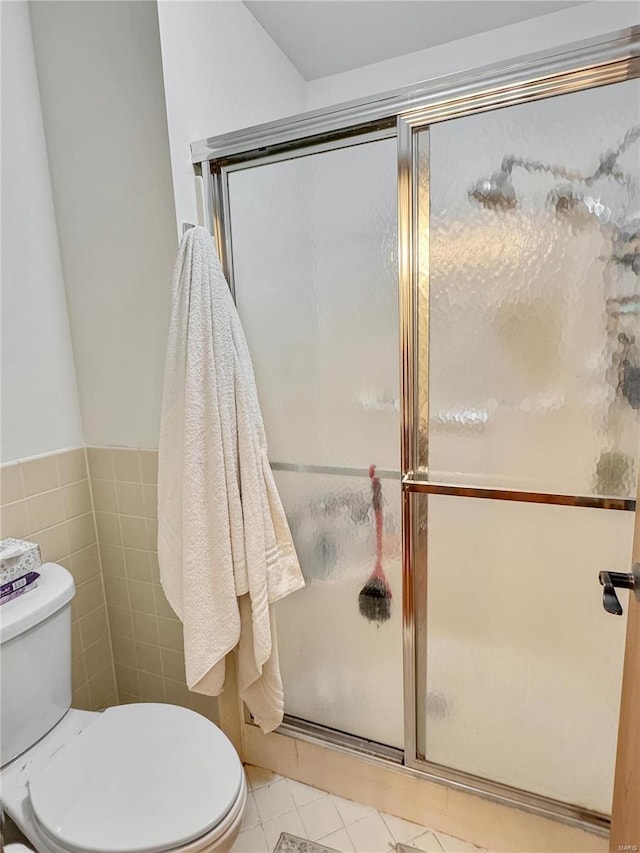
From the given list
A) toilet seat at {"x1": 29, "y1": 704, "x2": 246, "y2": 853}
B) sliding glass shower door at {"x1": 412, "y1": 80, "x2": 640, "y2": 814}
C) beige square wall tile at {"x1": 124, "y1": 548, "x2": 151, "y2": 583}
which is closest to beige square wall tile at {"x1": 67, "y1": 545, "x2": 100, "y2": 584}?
beige square wall tile at {"x1": 124, "y1": 548, "x2": 151, "y2": 583}

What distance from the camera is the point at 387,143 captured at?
44.9 inches

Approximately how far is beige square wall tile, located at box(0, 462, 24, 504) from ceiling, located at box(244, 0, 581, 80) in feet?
5.18

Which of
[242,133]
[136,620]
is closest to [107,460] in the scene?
[136,620]

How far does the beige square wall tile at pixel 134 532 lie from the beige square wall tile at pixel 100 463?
0.46ft

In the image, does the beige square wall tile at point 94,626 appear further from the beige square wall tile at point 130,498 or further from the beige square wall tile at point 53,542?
the beige square wall tile at point 130,498

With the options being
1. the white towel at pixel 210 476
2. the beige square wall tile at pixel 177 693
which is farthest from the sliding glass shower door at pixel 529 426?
the beige square wall tile at pixel 177 693

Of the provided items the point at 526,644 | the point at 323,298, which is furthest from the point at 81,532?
the point at 526,644

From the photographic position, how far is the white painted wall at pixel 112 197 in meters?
1.24

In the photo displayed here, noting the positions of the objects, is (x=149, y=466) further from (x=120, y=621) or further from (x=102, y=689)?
(x=102, y=689)

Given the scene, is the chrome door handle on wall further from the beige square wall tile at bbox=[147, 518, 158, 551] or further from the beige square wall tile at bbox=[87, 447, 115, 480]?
the beige square wall tile at bbox=[87, 447, 115, 480]

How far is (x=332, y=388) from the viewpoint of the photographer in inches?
51.3

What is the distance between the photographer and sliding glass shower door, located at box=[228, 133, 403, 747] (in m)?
1.21

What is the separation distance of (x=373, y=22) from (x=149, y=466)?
1594 millimetres

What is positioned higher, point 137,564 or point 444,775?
point 137,564
